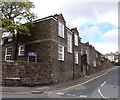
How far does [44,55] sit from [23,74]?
3.77 m

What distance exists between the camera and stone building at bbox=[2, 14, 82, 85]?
43.5 ft

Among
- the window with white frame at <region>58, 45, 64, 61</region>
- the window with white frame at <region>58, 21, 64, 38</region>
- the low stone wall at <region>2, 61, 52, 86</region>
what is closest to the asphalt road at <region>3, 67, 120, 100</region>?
the low stone wall at <region>2, 61, 52, 86</region>

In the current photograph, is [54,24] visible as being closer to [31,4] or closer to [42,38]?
[42,38]

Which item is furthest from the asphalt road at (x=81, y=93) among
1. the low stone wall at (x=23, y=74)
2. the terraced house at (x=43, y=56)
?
the terraced house at (x=43, y=56)

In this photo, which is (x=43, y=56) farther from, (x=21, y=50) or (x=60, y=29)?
(x=60, y=29)

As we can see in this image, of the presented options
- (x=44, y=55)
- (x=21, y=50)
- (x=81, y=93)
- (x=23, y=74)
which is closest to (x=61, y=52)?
(x=44, y=55)

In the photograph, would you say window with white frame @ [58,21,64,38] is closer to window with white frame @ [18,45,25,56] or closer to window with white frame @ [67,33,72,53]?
window with white frame @ [67,33,72,53]

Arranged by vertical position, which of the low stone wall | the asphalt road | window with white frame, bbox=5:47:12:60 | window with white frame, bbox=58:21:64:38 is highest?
window with white frame, bbox=58:21:64:38

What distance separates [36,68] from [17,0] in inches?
319

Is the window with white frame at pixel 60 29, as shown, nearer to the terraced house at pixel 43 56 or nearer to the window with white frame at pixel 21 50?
the terraced house at pixel 43 56

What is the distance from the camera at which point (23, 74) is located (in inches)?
524

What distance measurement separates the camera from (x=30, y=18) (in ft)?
55.7

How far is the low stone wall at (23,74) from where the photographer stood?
12766 millimetres

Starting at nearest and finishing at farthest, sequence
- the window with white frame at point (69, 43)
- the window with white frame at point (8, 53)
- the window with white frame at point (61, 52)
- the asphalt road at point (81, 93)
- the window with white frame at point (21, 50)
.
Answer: the asphalt road at point (81, 93) → the window with white frame at point (61, 52) → the window with white frame at point (21, 50) → the window with white frame at point (8, 53) → the window with white frame at point (69, 43)
